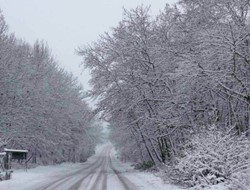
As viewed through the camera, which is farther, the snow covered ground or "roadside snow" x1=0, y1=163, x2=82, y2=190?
"roadside snow" x1=0, y1=163, x2=82, y2=190

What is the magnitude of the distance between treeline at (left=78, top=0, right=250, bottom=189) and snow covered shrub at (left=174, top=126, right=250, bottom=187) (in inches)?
1.5

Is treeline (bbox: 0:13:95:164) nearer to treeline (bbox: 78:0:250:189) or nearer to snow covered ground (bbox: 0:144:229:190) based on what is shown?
snow covered ground (bbox: 0:144:229:190)

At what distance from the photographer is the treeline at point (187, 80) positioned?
1536cm

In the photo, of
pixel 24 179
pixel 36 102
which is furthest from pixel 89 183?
pixel 36 102

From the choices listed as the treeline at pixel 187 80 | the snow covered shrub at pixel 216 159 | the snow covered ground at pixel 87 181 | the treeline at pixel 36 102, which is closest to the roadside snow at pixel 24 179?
the snow covered ground at pixel 87 181

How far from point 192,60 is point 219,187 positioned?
599 centimetres

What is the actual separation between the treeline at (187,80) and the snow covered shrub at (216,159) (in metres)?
0.04

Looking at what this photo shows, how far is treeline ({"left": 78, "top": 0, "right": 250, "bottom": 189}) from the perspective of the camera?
15.4 m

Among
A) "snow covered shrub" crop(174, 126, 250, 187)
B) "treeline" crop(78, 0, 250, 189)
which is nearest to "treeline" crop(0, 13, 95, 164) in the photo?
"treeline" crop(78, 0, 250, 189)

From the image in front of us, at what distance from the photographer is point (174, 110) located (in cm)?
2352

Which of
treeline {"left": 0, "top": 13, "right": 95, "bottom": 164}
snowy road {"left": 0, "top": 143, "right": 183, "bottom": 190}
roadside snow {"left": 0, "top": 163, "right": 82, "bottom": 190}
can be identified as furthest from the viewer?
treeline {"left": 0, "top": 13, "right": 95, "bottom": 164}

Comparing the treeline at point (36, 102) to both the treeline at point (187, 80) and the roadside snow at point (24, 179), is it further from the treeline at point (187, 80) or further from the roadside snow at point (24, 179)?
the treeline at point (187, 80)

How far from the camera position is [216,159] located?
46.5ft

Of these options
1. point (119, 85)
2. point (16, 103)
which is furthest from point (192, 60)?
point (16, 103)
